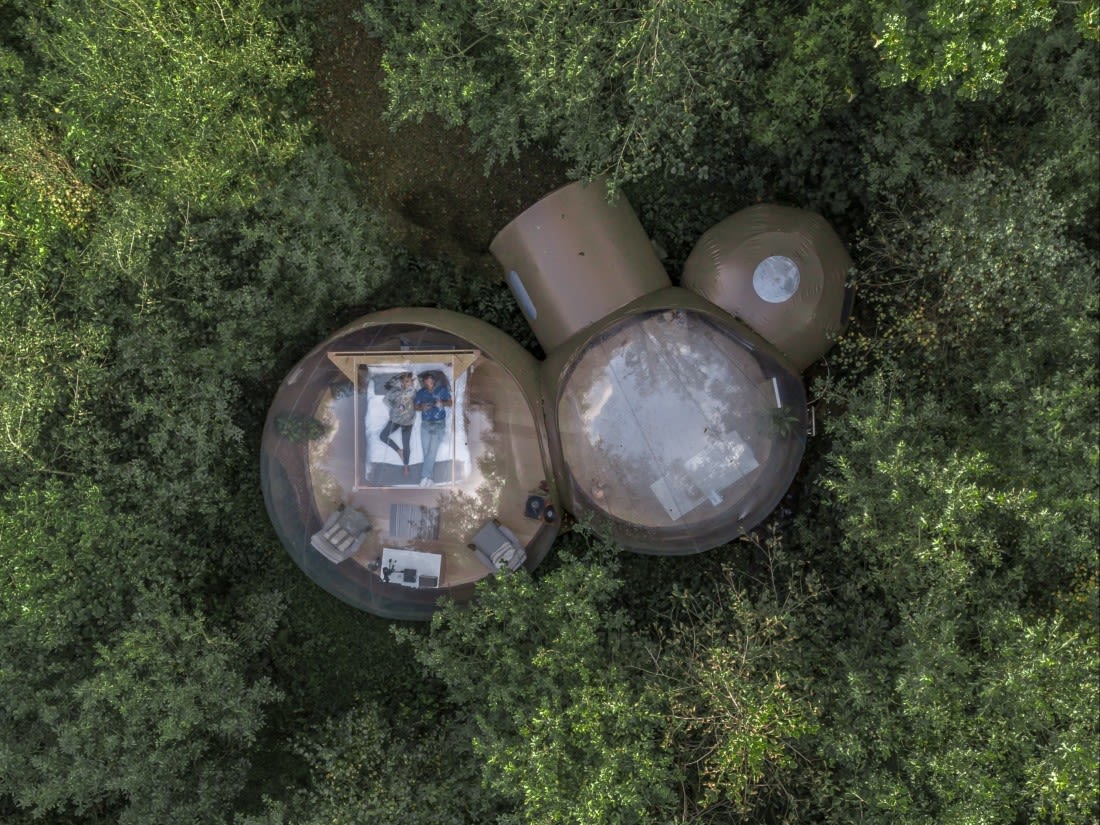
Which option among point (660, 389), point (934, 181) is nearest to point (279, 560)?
point (660, 389)

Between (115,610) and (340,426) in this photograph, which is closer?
(115,610)

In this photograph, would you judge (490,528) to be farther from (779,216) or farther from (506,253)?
(779,216)

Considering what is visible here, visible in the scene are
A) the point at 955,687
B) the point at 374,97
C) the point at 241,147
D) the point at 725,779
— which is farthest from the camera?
the point at 374,97

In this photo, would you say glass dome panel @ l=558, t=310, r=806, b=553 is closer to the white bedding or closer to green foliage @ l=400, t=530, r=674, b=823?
green foliage @ l=400, t=530, r=674, b=823

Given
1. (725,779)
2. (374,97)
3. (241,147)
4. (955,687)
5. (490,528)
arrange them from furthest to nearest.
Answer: (374,97) < (490,528) < (241,147) < (725,779) < (955,687)

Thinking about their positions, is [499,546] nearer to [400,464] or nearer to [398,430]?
[400,464]

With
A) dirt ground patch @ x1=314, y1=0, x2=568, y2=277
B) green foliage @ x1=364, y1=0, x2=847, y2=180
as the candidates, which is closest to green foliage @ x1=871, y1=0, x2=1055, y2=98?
green foliage @ x1=364, y1=0, x2=847, y2=180

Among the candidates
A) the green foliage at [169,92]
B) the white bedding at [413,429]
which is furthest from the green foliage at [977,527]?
the green foliage at [169,92]
